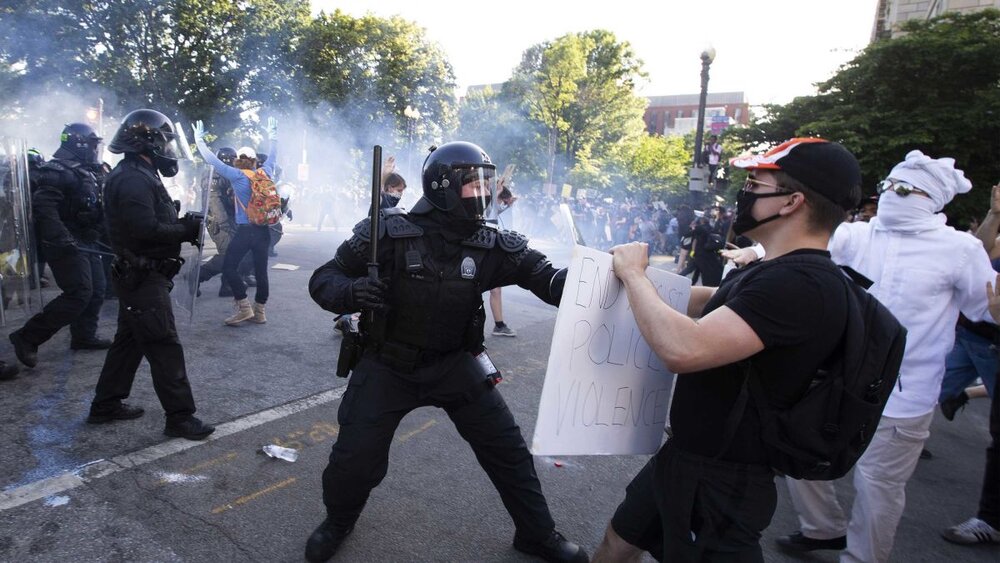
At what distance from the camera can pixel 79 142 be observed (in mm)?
5195

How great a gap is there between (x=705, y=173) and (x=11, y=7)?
20531mm

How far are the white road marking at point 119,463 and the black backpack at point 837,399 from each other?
9.95 ft

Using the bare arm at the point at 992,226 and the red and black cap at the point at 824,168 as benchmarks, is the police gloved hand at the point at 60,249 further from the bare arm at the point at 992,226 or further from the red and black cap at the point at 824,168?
the bare arm at the point at 992,226

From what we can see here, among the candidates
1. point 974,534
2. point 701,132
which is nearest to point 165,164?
point 974,534

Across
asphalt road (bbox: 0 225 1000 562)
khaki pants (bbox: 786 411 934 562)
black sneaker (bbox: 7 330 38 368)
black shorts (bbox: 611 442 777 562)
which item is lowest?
asphalt road (bbox: 0 225 1000 562)

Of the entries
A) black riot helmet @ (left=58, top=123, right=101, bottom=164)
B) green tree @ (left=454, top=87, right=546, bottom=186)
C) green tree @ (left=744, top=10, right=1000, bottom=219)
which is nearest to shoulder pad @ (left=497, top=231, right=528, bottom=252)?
black riot helmet @ (left=58, top=123, right=101, bottom=164)

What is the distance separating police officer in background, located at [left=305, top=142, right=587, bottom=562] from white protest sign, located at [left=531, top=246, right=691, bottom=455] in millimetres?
587

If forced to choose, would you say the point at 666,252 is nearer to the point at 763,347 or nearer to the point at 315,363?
the point at 315,363

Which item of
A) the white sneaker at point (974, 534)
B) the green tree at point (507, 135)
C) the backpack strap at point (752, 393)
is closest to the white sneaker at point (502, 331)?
the white sneaker at point (974, 534)

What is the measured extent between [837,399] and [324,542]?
2025 mm

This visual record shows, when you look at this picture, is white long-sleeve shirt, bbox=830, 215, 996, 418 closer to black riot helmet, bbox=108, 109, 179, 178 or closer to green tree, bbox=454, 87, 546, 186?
black riot helmet, bbox=108, 109, 179, 178

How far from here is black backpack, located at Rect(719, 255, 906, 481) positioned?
1.54 m

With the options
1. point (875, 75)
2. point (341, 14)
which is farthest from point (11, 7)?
Answer: point (875, 75)

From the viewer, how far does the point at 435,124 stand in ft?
118
